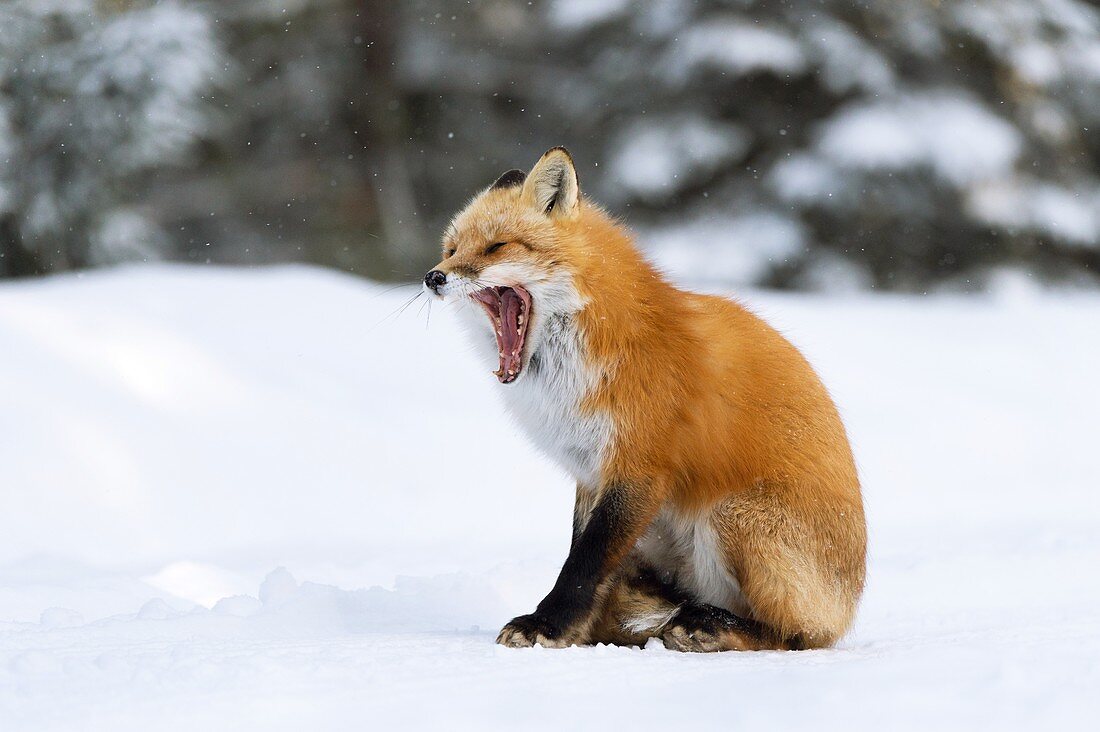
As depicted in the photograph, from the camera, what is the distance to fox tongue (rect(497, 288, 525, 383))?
3580 millimetres

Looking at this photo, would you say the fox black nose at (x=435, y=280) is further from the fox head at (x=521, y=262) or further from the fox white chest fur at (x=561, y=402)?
the fox white chest fur at (x=561, y=402)

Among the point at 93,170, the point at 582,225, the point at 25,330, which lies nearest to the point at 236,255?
the point at 93,170

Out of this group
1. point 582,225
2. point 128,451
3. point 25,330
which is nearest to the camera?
point 582,225

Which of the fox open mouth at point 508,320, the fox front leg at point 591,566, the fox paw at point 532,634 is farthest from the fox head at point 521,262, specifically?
the fox paw at point 532,634

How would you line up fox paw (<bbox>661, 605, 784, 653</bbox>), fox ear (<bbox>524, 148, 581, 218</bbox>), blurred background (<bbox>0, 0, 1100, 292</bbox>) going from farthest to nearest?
blurred background (<bbox>0, 0, 1100, 292</bbox>) < fox ear (<bbox>524, 148, 581, 218</bbox>) < fox paw (<bbox>661, 605, 784, 653</bbox>)

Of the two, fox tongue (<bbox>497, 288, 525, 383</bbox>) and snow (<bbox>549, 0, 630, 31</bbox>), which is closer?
fox tongue (<bbox>497, 288, 525, 383</bbox>)

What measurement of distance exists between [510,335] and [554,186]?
1.62 feet

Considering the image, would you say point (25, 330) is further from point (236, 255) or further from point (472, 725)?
point (236, 255)

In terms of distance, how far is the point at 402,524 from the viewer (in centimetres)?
648

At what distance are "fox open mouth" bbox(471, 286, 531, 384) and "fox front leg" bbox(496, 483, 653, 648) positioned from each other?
48cm

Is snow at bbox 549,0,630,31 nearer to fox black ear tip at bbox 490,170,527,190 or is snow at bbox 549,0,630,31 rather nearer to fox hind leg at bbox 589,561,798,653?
fox black ear tip at bbox 490,170,527,190

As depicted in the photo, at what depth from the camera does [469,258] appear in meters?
3.58

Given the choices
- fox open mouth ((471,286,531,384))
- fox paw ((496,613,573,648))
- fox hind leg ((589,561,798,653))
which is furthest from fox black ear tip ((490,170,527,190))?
fox paw ((496,613,573,648))

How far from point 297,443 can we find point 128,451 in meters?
0.94
